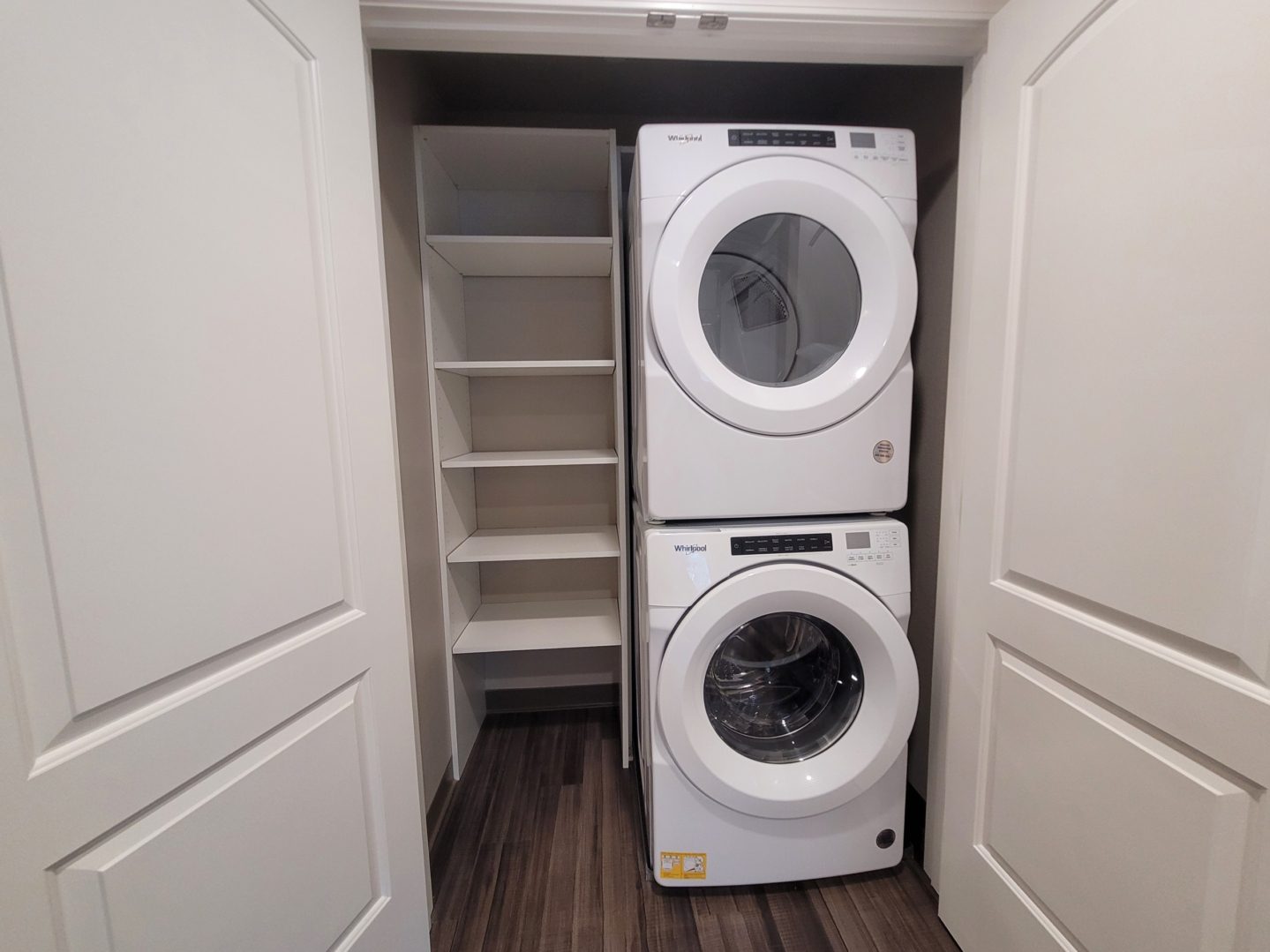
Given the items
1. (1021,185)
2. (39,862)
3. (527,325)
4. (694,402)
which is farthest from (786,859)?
(527,325)

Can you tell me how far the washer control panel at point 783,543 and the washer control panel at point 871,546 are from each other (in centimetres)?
5

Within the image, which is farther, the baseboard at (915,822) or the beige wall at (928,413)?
the baseboard at (915,822)

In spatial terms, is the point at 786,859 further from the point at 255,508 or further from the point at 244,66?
the point at 244,66

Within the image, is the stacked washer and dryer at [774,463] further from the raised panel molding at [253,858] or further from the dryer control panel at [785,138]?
the raised panel molding at [253,858]

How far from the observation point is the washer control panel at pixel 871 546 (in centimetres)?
114

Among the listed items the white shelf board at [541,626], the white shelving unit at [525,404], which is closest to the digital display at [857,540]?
the white shelving unit at [525,404]

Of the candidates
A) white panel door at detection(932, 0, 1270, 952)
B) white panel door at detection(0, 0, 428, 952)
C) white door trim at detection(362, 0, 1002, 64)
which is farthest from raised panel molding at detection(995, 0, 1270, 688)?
white panel door at detection(0, 0, 428, 952)

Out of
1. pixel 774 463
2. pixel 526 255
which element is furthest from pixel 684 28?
pixel 774 463

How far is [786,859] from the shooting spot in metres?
1.20

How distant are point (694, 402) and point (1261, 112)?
841 mm

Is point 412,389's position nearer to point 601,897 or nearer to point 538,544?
point 538,544

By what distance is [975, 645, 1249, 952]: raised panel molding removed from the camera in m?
0.65

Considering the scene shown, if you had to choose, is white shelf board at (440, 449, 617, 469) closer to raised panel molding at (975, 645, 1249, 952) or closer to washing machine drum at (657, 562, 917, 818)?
washing machine drum at (657, 562, 917, 818)

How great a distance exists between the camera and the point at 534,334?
1.88 meters
